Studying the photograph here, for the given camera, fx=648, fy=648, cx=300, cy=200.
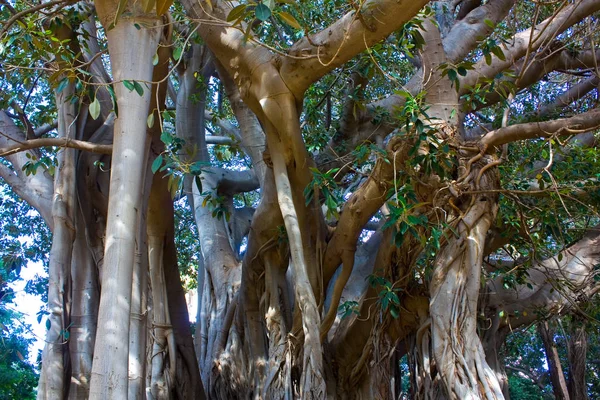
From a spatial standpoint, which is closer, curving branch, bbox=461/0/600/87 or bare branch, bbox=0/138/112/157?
bare branch, bbox=0/138/112/157

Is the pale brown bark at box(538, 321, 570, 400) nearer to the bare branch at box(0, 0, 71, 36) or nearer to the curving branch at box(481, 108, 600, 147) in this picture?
the curving branch at box(481, 108, 600, 147)

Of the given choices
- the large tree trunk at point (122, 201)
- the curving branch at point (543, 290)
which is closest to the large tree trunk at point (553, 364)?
the curving branch at point (543, 290)

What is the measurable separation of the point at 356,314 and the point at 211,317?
1.76m

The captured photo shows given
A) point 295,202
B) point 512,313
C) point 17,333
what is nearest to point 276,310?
point 295,202

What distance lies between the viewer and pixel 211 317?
18.9 feet

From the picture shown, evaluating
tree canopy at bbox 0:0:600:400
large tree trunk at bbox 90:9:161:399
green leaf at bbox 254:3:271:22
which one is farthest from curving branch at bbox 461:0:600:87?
green leaf at bbox 254:3:271:22

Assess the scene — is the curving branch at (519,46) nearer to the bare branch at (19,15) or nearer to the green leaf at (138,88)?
the green leaf at (138,88)

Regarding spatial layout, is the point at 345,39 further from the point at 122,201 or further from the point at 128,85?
the point at 122,201

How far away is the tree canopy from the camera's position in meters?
3.31

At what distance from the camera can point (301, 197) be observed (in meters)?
4.11

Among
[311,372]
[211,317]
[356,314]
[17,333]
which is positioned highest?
[17,333]

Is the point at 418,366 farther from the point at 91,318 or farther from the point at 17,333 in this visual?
the point at 17,333

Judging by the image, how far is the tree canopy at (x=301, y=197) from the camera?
3.31m

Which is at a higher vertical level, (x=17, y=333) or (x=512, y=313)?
(x=17, y=333)
